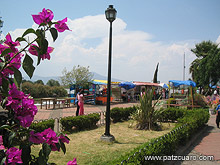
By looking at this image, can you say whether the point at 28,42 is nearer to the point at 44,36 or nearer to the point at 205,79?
the point at 44,36

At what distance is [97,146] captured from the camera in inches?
226

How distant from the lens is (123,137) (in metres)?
6.83

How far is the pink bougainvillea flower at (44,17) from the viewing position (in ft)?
3.91

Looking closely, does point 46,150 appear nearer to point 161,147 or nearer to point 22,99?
point 22,99

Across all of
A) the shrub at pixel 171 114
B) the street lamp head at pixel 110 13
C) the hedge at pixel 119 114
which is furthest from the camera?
the shrub at pixel 171 114

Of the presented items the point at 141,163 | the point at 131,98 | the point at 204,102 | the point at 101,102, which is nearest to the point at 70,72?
the point at 101,102

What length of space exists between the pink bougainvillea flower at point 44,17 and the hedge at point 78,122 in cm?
642

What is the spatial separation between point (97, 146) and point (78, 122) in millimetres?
2043

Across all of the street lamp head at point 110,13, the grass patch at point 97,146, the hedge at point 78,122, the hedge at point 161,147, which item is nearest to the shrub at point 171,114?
the grass patch at point 97,146

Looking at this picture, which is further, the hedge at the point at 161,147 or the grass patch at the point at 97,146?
the grass patch at the point at 97,146

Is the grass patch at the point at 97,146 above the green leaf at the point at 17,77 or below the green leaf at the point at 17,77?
below

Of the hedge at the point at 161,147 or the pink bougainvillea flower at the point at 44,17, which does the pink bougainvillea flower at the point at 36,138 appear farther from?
the hedge at the point at 161,147

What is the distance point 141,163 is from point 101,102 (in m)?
14.7

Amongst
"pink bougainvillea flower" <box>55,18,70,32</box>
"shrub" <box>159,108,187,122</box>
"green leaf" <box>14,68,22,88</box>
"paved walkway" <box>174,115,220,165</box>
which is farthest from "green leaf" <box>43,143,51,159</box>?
"shrub" <box>159,108,187,122</box>
